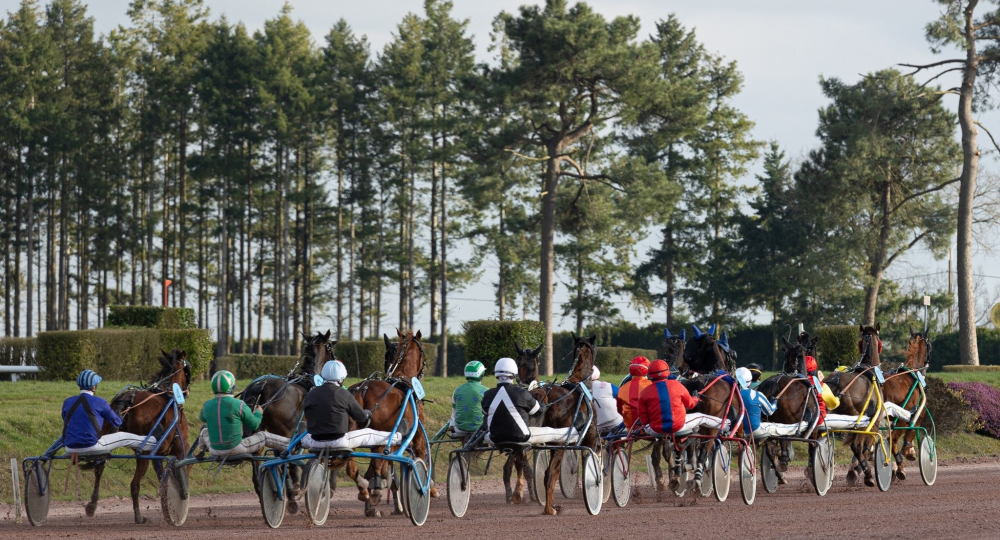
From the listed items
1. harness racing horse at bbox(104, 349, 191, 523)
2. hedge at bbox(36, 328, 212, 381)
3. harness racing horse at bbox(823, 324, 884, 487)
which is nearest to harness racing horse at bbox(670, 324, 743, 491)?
harness racing horse at bbox(823, 324, 884, 487)

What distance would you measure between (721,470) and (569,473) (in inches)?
69.4

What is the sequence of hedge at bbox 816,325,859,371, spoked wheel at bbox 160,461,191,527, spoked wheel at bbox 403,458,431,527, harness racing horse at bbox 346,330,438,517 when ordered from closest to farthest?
1. spoked wheel at bbox 403,458,431,527
2. spoked wheel at bbox 160,461,191,527
3. harness racing horse at bbox 346,330,438,517
4. hedge at bbox 816,325,859,371

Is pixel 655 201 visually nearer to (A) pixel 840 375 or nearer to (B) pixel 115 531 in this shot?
(A) pixel 840 375

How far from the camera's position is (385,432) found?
43.6 ft

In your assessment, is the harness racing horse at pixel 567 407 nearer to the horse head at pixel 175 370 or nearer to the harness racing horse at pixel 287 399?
the harness racing horse at pixel 287 399

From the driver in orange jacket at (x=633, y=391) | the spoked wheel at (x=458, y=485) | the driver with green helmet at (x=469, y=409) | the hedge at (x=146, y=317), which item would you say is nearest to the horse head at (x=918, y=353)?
the driver in orange jacket at (x=633, y=391)

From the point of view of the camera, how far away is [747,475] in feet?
46.9

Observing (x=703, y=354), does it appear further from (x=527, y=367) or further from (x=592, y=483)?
(x=592, y=483)

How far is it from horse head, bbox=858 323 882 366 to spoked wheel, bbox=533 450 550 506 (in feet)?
19.4

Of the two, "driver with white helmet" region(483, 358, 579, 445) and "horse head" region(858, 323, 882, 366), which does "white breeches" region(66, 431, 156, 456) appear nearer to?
"driver with white helmet" region(483, 358, 579, 445)

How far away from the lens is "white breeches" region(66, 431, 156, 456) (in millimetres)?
12945

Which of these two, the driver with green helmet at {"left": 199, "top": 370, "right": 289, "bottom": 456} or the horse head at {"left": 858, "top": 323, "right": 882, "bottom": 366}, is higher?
the horse head at {"left": 858, "top": 323, "right": 882, "bottom": 366}

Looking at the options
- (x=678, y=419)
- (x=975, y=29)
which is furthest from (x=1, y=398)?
(x=975, y=29)

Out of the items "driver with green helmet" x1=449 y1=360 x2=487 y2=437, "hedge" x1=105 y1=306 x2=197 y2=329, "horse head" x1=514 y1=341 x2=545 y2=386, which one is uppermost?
"hedge" x1=105 y1=306 x2=197 y2=329
